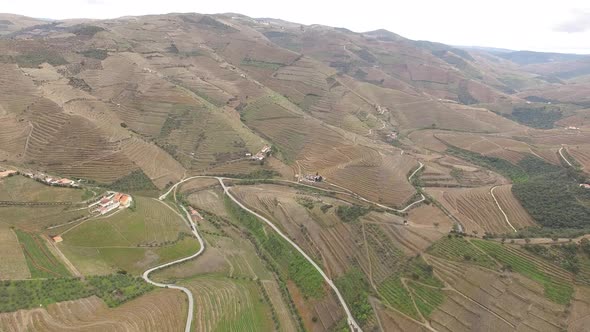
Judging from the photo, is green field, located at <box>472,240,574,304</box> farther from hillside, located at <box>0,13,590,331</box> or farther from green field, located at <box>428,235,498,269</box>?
green field, located at <box>428,235,498,269</box>

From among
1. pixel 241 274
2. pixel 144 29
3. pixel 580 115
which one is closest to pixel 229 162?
pixel 241 274

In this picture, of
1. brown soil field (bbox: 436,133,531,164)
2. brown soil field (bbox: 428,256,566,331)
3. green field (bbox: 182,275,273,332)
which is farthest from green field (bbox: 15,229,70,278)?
brown soil field (bbox: 436,133,531,164)

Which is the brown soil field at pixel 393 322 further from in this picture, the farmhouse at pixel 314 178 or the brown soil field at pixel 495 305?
the farmhouse at pixel 314 178

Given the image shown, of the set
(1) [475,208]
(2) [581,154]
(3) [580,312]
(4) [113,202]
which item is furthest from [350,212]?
(2) [581,154]

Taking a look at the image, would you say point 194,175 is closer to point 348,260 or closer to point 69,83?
point 348,260

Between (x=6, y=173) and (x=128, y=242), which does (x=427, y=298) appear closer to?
(x=128, y=242)
